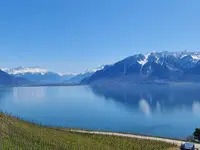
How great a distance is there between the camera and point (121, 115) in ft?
494

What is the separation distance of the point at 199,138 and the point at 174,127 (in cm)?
5290

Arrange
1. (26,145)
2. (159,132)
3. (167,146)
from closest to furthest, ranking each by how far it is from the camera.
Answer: (26,145) < (167,146) < (159,132)

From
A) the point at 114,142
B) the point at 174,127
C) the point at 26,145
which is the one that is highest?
the point at 26,145

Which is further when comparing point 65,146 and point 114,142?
point 114,142

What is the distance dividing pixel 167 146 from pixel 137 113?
108082mm

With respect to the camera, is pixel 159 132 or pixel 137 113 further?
pixel 137 113

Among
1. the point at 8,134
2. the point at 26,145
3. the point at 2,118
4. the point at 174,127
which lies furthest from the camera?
the point at 174,127

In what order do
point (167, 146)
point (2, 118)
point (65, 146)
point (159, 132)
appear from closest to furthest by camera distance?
point (65, 146), point (2, 118), point (167, 146), point (159, 132)

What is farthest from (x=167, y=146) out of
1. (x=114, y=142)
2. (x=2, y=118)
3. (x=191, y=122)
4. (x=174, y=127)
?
(x=191, y=122)

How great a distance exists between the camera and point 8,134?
38719 mm

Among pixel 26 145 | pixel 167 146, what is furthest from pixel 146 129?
pixel 26 145

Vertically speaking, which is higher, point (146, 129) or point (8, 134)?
point (8, 134)

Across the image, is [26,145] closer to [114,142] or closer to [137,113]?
[114,142]

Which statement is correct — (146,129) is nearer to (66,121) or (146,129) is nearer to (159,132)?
(159,132)
